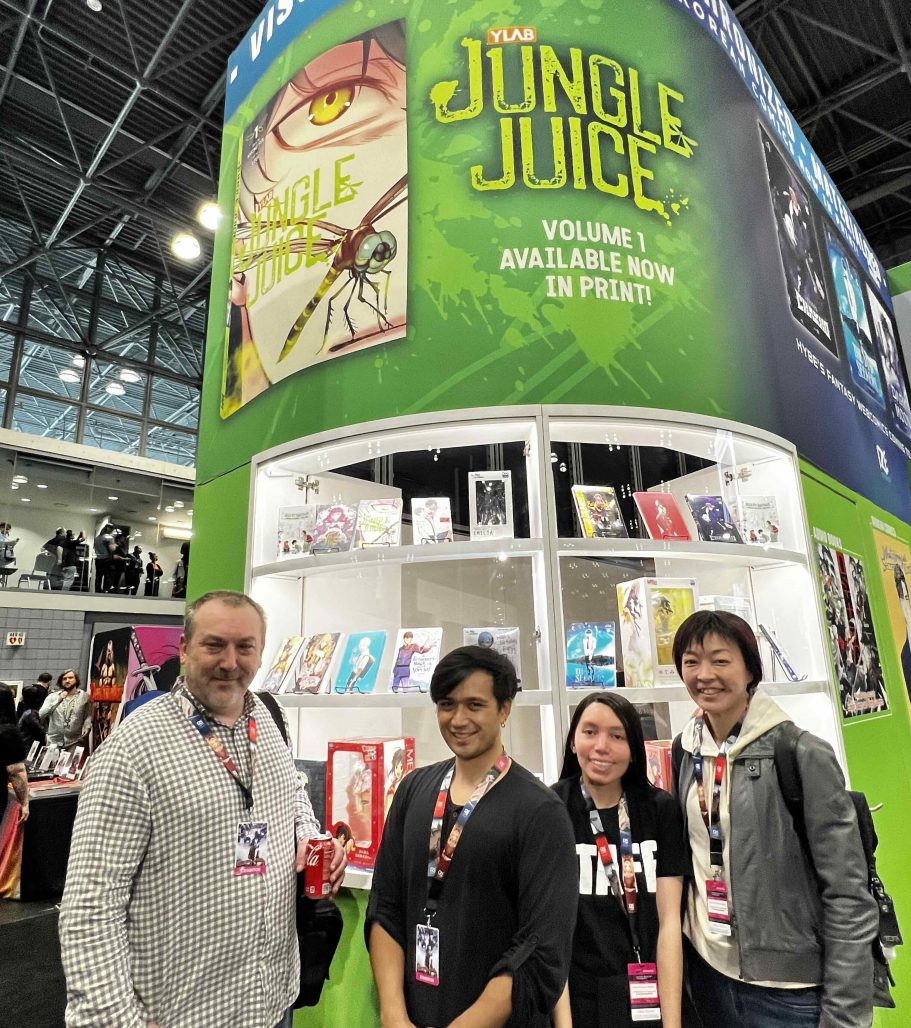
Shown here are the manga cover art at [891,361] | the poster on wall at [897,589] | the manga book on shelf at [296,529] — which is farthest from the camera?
the manga cover art at [891,361]

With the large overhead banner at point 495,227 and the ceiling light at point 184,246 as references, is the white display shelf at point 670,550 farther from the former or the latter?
the ceiling light at point 184,246

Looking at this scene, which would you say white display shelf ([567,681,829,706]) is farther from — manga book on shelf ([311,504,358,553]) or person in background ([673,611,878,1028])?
manga book on shelf ([311,504,358,553])

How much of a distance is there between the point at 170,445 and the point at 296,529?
1369cm

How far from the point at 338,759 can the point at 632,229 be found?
94.8 inches

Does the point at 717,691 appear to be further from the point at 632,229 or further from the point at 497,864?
the point at 632,229

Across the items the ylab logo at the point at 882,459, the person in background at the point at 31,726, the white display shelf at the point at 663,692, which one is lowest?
the person in background at the point at 31,726

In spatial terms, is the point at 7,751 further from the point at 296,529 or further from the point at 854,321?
the point at 854,321

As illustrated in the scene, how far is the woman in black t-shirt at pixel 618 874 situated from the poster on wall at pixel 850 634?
1.86m

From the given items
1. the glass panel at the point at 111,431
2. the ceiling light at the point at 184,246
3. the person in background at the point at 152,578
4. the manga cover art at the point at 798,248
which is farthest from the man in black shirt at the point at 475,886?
the glass panel at the point at 111,431

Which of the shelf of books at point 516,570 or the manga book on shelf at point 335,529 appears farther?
the manga book on shelf at point 335,529

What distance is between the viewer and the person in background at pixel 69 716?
6.23 metres

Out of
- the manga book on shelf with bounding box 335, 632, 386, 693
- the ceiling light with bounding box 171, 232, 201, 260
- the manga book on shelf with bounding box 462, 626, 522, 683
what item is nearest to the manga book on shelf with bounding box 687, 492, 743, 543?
the manga book on shelf with bounding box 462, 626, 522, 683

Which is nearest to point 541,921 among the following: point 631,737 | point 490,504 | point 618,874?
point 618,874

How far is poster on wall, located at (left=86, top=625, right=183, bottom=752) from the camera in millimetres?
7582
